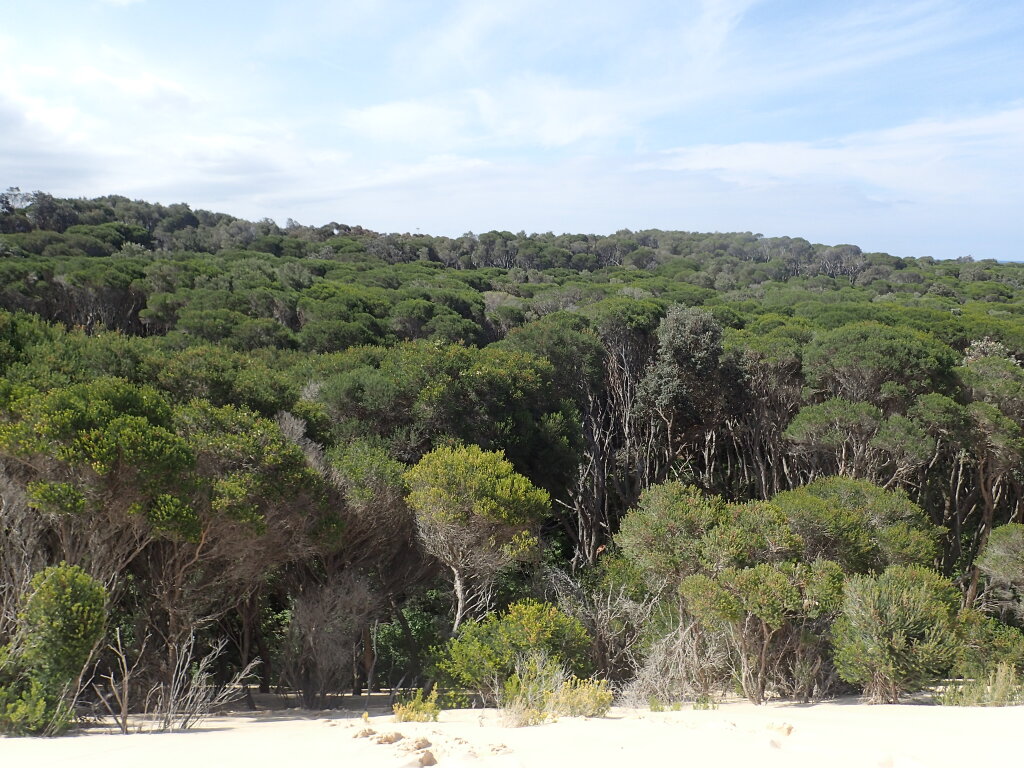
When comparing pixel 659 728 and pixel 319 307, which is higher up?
pixel 319 307

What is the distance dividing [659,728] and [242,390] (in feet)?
27.7

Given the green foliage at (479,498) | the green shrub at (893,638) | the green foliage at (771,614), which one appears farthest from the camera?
the green foliage at (479,498)

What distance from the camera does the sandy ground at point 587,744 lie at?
4.78m

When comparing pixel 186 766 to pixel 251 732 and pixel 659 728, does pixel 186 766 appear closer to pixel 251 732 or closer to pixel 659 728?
pixel 251 732

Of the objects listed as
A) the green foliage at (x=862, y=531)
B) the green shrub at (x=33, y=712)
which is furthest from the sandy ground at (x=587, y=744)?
the green foliage at (x=862, y=531)

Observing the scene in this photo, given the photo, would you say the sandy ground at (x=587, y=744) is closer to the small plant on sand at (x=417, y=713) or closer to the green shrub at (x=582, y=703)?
the small plant on sand at (x=417, y=713)

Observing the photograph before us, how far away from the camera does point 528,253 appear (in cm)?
6144

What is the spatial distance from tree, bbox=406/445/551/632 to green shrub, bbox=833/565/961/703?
401 cm

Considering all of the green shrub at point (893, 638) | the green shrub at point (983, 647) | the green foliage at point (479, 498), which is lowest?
the green shrub at point (983, 647)

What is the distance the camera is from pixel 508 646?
8.80m

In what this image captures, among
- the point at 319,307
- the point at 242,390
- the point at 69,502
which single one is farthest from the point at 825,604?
the point at 319,307

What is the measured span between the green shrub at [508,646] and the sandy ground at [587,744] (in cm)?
223

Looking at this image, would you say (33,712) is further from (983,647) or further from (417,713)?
(983,647)

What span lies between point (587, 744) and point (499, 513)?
15.8 ft
